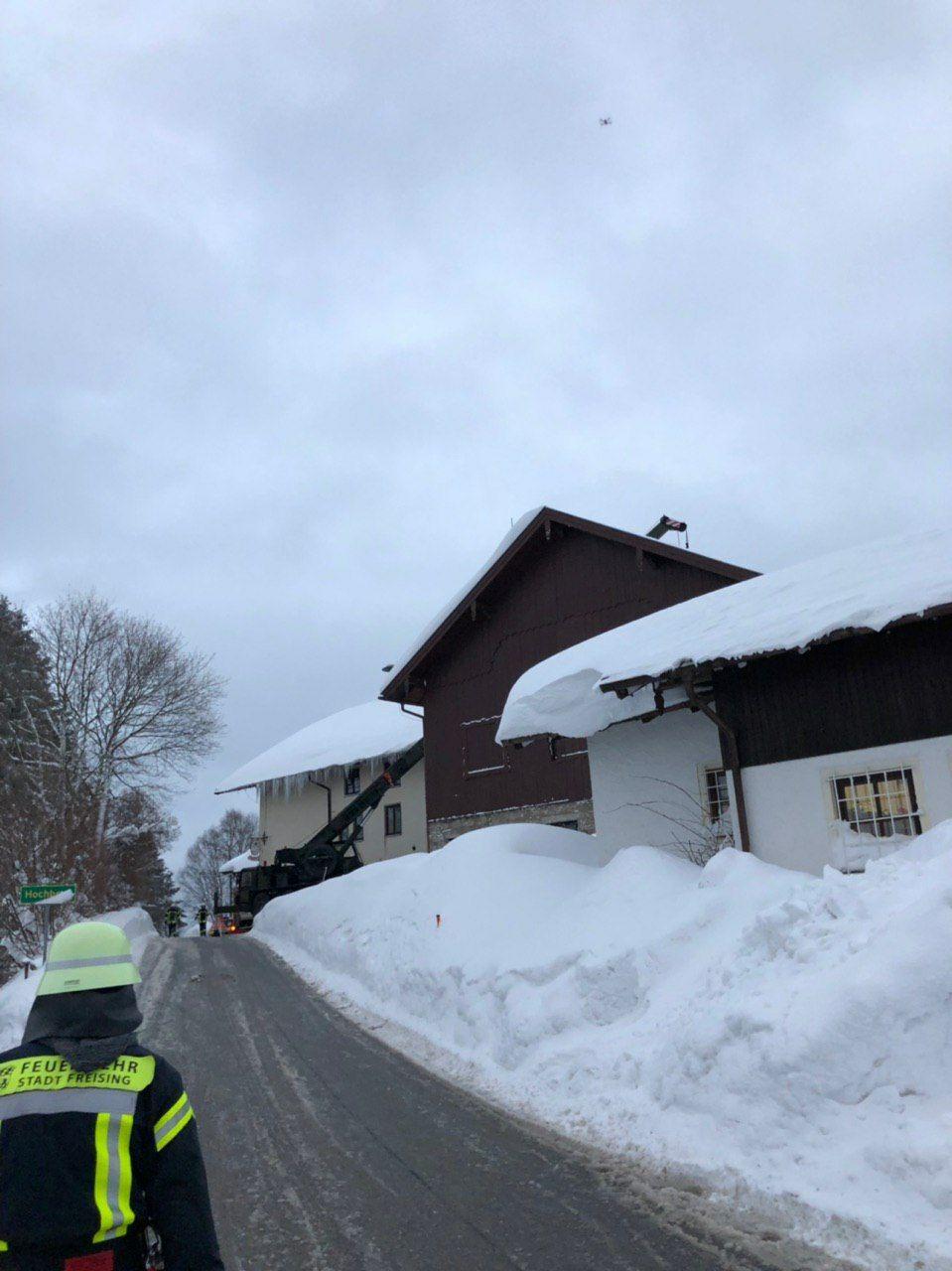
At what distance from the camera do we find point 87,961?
2.38 meters

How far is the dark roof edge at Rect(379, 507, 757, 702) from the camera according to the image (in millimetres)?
19048

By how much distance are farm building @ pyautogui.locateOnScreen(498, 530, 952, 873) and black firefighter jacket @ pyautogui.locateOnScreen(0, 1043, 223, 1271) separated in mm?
8440

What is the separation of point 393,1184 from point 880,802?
6.92m

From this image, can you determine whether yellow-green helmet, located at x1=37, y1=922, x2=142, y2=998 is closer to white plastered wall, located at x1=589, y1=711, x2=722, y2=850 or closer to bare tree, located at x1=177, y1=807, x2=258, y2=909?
white plastered wall, located at x1=589, y1=711, x2=722, y2=850

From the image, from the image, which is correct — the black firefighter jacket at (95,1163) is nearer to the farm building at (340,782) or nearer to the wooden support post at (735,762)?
the wooden support post at (735,762)

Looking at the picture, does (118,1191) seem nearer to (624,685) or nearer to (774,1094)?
(774,1094)

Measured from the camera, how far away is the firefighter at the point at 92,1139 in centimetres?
219

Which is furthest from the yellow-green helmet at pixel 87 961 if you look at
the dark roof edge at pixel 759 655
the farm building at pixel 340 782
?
the farm building at pixel 340 782

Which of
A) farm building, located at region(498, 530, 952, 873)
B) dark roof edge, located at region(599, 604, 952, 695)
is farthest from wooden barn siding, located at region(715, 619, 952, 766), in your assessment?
dark roof edge, located at region(599, 604, 952, 695)

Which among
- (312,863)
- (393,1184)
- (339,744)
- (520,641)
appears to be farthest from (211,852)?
(393,1184)

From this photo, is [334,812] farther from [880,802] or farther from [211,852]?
[211,852]

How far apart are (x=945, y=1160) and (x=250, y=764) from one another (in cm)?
3712

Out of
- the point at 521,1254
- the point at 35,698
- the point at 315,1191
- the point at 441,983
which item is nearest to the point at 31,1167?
the point at 521,1254

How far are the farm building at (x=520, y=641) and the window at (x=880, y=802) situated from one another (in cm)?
916
